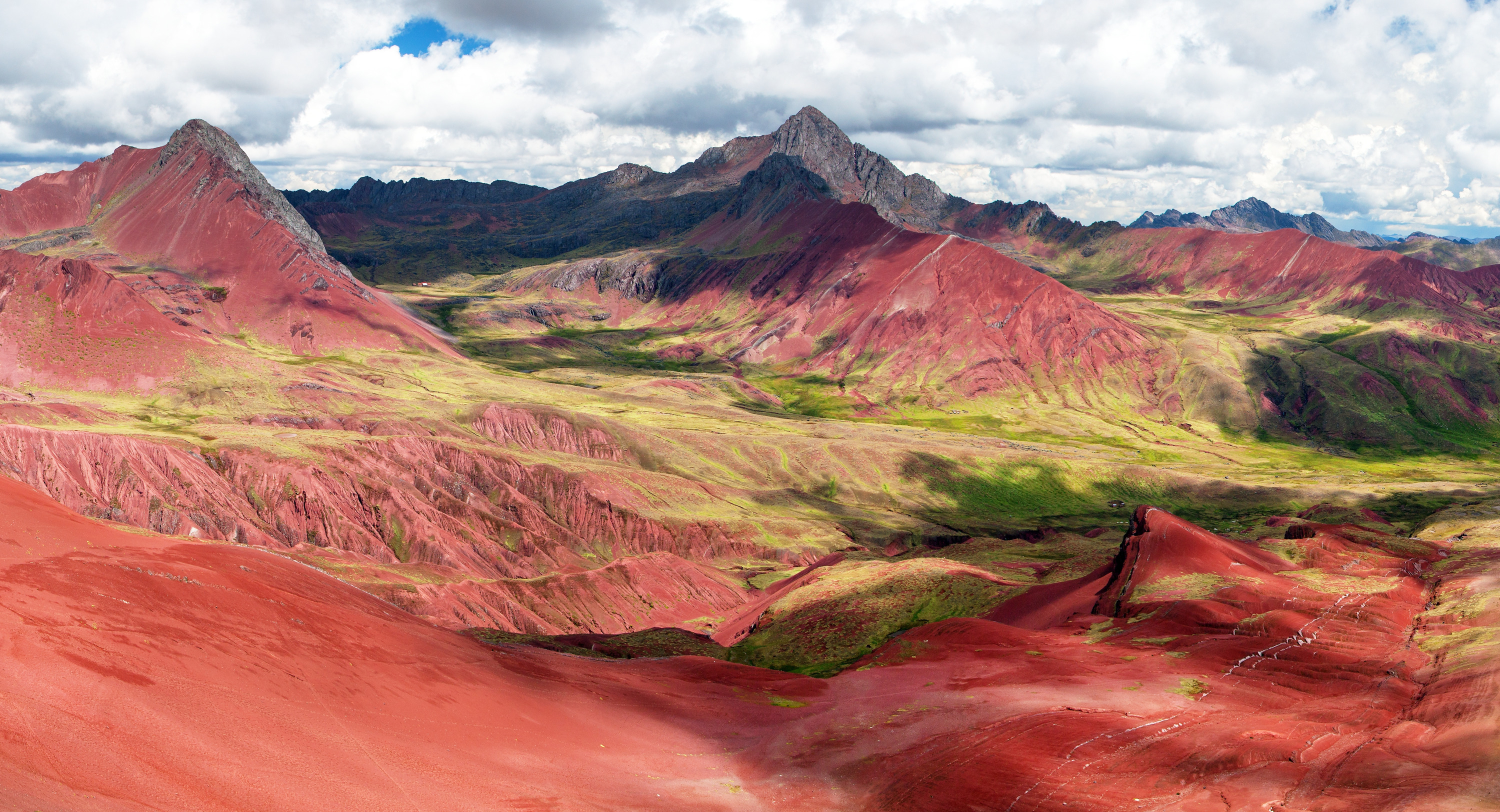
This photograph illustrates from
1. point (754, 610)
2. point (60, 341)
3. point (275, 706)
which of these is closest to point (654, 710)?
point (275, 706)

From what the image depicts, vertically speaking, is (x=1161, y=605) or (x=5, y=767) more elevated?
(x=5, y=767)

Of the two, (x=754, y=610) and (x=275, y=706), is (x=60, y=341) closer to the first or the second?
(x=754, y=610)

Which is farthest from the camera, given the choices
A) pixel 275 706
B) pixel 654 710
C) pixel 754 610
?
pixel 754 610

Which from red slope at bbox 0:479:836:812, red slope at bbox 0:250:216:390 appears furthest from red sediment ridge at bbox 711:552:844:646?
red slope at bbox 0:250:216:390

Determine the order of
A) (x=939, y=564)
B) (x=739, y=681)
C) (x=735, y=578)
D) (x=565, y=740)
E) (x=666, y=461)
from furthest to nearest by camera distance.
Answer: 1. (x=666, y=461)
2. (x=735, y=578)
3. (x=939, y=564)
4. (x=739, y=681)
5. (x=565, y=740)

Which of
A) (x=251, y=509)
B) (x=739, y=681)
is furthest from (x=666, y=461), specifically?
(x=739, y=681)

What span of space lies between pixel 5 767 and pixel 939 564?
3729 inches

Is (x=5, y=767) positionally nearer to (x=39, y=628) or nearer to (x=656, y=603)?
(x=39, y=628)

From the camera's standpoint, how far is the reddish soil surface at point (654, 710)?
33531 millimetres

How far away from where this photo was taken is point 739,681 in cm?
6869

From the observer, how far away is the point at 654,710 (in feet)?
192

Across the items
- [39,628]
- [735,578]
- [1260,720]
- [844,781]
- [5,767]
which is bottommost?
[735,578]

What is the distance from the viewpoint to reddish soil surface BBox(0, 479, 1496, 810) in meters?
33.5

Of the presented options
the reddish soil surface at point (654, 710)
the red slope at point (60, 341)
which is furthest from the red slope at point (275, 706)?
the red slope at point (60, 341)
